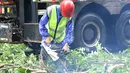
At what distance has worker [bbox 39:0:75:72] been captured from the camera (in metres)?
7.43

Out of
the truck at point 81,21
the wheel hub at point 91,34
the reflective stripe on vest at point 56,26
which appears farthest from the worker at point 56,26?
the wheel hub at point 91,34

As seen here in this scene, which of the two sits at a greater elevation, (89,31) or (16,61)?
(89,31)

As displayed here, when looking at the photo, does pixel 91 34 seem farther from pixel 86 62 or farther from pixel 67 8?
pixel 67 8

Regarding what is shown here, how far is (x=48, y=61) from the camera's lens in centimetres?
729

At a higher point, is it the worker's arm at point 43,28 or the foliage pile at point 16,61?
the worker's arm at point 43,28

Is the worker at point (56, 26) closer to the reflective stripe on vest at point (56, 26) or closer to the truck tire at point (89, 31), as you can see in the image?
the reflective stripe on vest at point (56, 26)

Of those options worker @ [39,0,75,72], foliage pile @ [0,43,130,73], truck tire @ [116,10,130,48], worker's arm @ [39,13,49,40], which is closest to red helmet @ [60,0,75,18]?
worker @ [39,0,75,72]

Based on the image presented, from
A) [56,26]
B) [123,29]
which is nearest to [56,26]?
[56,26]

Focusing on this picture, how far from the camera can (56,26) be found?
7531mm

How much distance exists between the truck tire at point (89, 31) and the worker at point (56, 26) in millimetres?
3279

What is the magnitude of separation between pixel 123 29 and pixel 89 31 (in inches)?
A: 48.3

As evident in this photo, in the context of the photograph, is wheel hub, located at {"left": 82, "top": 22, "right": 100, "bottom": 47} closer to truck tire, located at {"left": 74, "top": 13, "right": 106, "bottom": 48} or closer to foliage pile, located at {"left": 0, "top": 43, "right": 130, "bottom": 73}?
truck tire, located at {"left": 74, "top": 13, "right": 106, "bottom": 48}

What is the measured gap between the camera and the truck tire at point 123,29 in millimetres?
11877

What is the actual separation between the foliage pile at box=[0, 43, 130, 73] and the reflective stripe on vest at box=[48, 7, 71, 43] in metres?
0.34
